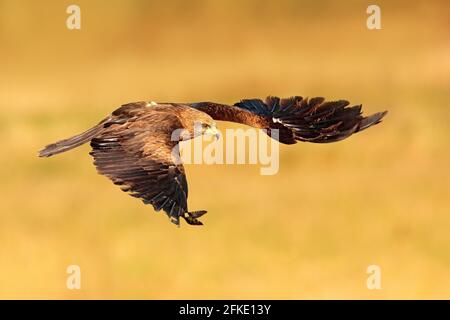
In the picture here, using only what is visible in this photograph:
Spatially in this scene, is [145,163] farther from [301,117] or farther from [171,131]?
[301,117]

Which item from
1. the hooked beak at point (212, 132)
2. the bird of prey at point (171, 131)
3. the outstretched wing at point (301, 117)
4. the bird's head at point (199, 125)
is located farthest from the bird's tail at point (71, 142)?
the outstretched wing at point (301, 117)

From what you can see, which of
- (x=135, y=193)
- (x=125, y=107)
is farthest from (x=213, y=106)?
(x=135, y=193)

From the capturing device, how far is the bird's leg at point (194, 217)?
7.48 metres

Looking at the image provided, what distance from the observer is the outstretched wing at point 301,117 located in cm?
898

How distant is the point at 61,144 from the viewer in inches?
327

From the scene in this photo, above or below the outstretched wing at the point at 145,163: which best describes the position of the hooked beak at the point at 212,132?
above

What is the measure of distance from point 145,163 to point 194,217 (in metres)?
0.62

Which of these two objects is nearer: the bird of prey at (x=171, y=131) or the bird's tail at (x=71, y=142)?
the bird of prey at (x=171, y=131)

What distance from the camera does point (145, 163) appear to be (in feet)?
26.0

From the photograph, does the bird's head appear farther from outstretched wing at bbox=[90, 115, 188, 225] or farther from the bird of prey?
outstretched wing at bbox=[90, 115, 188, 225]

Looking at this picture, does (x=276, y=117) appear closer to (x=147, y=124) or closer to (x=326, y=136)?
(x=326, y=136)

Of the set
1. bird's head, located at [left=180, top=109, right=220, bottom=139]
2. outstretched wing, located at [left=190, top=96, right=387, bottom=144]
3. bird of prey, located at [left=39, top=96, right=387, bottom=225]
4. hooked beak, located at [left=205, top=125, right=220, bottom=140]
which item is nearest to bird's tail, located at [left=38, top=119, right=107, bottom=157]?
bird of prey, located at [left=39, top=96, right=387, bottom=225]

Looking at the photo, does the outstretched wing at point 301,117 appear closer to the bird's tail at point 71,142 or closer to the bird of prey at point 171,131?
the bird of prey at point 171,131

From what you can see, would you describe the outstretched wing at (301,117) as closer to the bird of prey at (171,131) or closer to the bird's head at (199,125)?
the bird of prey at (171,131)
